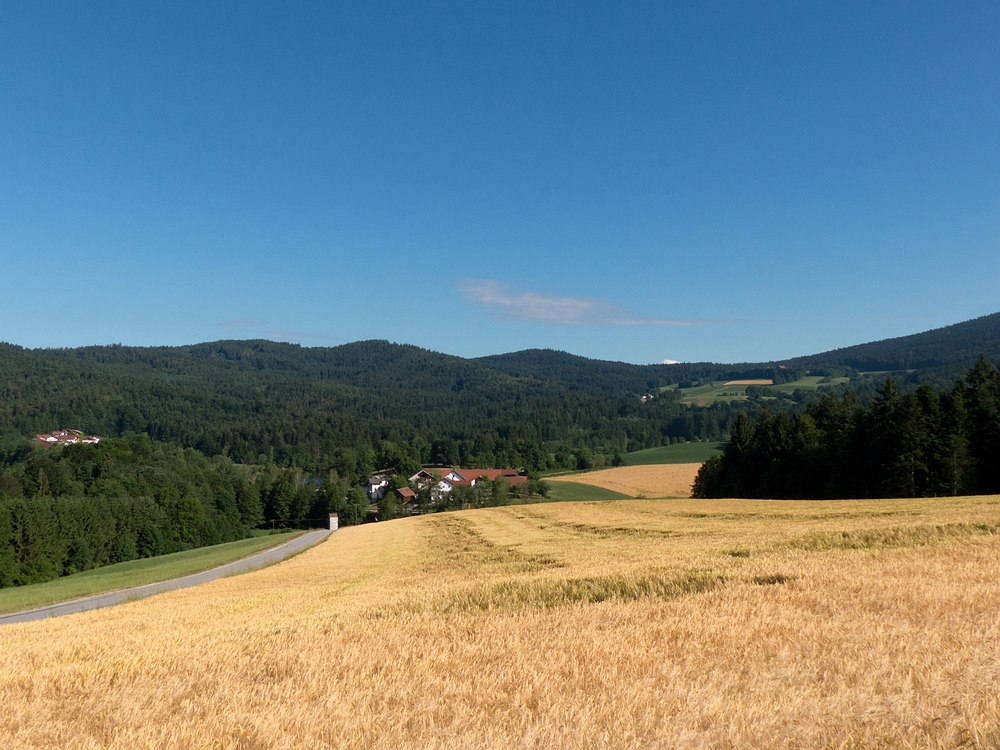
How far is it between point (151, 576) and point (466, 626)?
4263 centimetres

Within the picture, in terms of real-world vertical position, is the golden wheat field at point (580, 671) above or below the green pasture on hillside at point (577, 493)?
above

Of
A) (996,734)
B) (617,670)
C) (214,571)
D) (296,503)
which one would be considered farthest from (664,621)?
(296,503)

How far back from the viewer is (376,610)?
10438 millimetres

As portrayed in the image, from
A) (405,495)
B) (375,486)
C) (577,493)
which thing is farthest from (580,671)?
(375,486)

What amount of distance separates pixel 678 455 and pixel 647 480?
43094 mm

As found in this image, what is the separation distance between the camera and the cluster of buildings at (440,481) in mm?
123938

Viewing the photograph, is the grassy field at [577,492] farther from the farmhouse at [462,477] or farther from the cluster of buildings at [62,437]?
the cluster of buildings at [62,437]

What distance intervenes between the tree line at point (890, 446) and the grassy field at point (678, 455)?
218ft

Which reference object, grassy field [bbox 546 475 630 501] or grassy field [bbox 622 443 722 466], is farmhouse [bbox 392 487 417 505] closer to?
grassy field [bbox 546 475 630 501]

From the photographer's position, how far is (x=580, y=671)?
5426 millimetres

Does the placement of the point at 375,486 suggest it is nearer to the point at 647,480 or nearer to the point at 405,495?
the point at 405,495

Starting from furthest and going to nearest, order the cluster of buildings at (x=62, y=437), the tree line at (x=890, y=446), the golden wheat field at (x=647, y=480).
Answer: the cluster of buildings at (x=62, y=437)
the golden wheat field at (x=647, y=480)
the tree line at (x=890, y=446)

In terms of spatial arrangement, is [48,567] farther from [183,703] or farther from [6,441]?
[6,441]

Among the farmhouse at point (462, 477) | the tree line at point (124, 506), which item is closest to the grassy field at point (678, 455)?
the farmhouse at point (462, 477)
